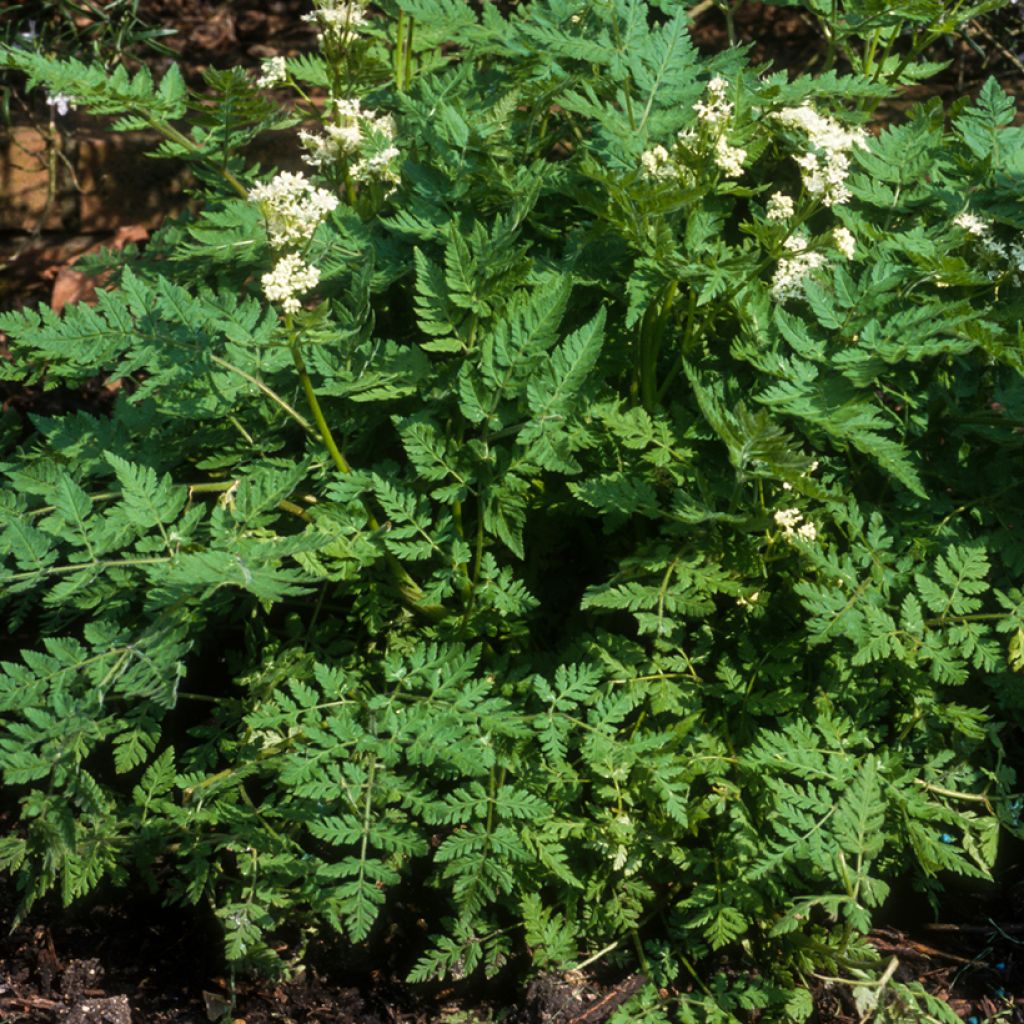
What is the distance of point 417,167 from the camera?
2592 millimetres

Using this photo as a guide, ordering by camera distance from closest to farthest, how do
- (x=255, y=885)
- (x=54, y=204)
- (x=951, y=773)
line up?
(x=255, y=885)
(x=951, y=773)
(x=54, y=204)

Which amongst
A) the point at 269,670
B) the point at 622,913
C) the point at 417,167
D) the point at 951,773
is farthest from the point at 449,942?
the point at 417,167

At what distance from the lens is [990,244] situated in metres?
2.70

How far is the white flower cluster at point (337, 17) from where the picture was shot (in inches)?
102

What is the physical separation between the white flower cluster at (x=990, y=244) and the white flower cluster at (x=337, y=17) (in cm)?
134

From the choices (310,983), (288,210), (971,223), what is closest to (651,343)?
(971,223)

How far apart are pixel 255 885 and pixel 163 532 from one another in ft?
2.40

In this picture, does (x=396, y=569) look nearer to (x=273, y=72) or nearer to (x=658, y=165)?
(x=658, y=165)

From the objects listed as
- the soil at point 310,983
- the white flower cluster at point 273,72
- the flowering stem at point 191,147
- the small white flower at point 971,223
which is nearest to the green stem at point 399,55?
the white flower cluster at point 273,72

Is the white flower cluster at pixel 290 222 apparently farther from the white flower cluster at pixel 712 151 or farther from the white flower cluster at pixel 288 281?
the white flower cluster at pixel 712 151

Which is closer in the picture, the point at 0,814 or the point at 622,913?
the point at 622,913

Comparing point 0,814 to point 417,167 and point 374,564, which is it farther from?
point 417,167

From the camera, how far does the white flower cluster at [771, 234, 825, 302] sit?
2.53m

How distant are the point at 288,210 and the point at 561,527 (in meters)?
0.99
